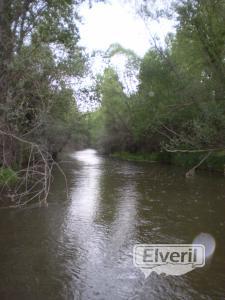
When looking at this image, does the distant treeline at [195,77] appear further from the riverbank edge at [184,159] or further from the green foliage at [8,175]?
the green foliage at [8,175]

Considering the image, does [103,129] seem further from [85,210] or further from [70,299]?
[70,299]

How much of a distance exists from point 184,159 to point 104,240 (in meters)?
19.8

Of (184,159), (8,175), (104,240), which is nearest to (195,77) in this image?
(104,240)

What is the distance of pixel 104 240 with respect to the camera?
888cm

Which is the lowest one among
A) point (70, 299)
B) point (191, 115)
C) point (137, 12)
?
point (70, 299)

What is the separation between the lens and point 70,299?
5762 mm

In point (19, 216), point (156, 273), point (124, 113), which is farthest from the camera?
point (124, 113)

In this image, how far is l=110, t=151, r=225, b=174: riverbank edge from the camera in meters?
23.2

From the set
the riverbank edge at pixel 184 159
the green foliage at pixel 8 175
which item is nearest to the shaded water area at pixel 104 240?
the green foliage at pixel 8 175

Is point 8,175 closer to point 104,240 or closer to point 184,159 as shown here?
point 104,240

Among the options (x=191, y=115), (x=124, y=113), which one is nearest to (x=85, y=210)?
(x=191, y=115)

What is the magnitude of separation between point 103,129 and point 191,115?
28071mm

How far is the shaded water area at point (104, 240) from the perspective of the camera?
242 inches

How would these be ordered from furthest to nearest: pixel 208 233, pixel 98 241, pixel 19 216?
1. pixel 19 216
2. pixel 208 233
3. pixel 98 241
